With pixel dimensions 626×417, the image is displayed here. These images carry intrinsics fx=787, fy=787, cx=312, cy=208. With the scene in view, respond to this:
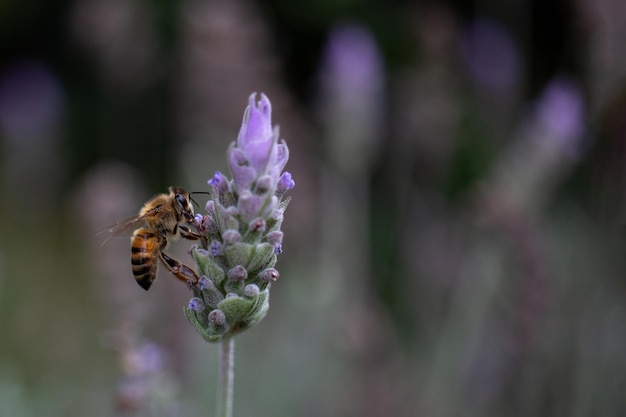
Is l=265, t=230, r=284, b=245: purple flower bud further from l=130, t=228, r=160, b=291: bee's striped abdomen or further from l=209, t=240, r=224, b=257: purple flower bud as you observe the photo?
l=130, t=228, r=160, b=291: bee's striped abdomen

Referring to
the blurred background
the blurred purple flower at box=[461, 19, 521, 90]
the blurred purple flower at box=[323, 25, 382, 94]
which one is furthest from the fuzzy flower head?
the blurred purple flower at box=[461, 19, 521, 90]

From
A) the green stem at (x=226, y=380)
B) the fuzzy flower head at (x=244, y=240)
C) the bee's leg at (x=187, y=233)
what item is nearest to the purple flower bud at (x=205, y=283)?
the fuzzy flower head at (x=244, y=240)

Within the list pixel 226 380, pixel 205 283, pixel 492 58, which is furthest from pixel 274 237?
pixel 492 58

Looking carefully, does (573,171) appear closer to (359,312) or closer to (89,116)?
(359,312)

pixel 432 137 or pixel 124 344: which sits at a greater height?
pixel 432 137

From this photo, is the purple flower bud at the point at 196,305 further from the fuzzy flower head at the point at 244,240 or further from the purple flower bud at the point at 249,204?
the purple flower bud at the point at 249,204

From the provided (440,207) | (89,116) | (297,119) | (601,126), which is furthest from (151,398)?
(89,116)

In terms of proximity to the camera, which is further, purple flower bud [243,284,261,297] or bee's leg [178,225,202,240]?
bee's leg [178,225,202,240]

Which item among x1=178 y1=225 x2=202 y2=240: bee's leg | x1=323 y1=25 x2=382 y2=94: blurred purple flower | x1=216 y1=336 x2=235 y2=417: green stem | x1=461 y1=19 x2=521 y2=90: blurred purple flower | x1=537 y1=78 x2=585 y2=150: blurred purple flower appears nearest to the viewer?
x1=216 y1=336 x2=235 y2=417: green stem
